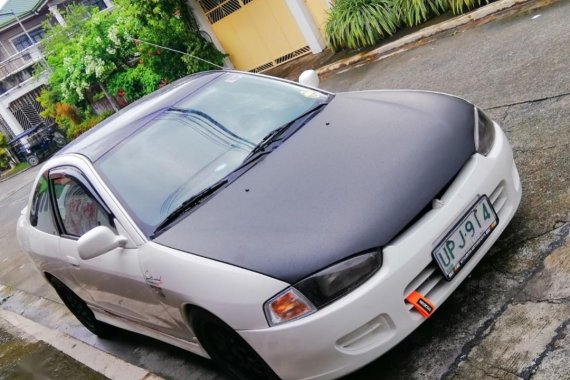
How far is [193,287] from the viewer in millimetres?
2850

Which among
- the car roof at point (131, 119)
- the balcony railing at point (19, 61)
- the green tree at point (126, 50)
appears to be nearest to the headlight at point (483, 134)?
the car roof at point (131, 119)

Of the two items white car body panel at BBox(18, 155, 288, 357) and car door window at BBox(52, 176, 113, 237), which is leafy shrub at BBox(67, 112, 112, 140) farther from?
car door window at BBox(52, 176, 113, 237)

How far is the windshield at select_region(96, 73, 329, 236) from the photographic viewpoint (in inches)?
132

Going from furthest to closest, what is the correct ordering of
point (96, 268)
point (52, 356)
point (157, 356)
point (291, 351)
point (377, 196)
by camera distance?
1. point (52, 356)
2. point (157, 356)
3. point (96, 268)
4. point (377, 196)
5. point (291, 351)

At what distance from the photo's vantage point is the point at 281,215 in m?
2.85

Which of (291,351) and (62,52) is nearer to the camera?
(291,351)

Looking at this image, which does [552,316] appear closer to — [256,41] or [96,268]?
[96,268]

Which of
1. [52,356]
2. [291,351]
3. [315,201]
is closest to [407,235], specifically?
→ [315,201]

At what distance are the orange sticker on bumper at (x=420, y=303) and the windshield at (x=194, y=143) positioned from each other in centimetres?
130

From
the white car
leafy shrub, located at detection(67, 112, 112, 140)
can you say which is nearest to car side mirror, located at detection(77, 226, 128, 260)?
the white car

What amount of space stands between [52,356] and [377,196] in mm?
3831

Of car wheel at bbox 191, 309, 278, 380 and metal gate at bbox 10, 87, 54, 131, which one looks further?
metal gate at bbox 10, 87, 54, 131

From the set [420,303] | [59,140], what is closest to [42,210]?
[420,303]

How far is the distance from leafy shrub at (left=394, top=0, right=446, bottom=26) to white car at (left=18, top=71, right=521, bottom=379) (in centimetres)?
559
